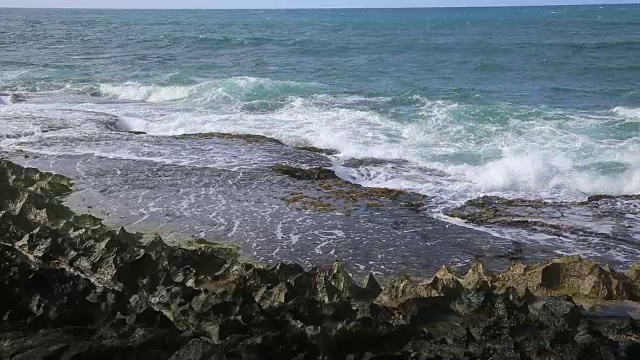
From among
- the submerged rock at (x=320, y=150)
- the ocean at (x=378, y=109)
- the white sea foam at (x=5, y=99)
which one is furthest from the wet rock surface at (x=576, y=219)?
the white sea foam at (x=5, y=99)

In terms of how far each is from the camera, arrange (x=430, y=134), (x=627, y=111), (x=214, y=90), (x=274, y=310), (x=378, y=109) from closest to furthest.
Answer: (x=274, y=310) → (x=430, y=134) → (x=627, y=111) → (x=378, y=109) → (x=214, y=90)

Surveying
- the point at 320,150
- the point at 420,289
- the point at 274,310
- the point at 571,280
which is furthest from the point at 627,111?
the point at 274,310

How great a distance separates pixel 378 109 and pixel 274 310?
49.6ft

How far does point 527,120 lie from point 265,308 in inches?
567

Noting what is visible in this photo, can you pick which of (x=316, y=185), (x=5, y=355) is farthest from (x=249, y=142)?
(x=5, y=355)

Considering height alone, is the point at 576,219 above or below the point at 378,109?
above

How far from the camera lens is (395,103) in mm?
20984

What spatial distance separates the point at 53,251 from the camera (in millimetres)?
6816

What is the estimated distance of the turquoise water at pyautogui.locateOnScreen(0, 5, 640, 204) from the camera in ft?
42.4

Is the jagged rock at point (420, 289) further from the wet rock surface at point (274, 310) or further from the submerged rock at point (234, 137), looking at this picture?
the submerged rock at point (234, 137)

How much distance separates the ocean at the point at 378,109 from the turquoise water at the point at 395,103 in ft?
0.22

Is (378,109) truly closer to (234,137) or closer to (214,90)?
(234,137)

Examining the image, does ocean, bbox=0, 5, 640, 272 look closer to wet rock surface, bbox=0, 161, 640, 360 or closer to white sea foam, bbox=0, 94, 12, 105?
white sea foam, bbox=0, 94, 12, 105

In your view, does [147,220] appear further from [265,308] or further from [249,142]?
[249,142]
